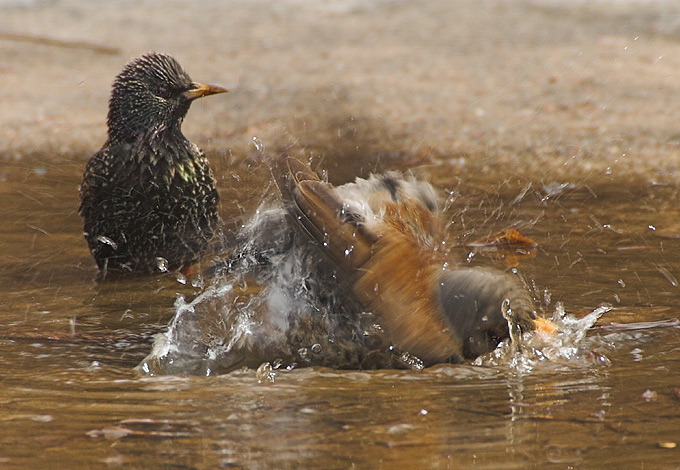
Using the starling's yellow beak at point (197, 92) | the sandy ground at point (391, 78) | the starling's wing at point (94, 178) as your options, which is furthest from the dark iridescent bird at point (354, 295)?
the sandy ground at point (391, 78)

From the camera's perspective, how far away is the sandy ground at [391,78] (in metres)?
7.98

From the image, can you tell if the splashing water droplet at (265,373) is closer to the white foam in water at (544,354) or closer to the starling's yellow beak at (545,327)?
the white foam in water at (544,354)

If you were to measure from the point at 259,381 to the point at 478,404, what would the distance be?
887 millimetres

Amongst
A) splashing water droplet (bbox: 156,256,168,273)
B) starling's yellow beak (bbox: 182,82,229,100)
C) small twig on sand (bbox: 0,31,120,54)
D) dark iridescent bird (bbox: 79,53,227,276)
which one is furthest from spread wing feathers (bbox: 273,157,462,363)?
small twig on sand (bbox: 0,31,120,54)

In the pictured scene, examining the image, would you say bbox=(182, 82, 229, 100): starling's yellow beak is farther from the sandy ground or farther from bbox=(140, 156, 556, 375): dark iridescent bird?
the sandy ground

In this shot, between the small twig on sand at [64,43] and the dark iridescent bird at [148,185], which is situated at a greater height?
the small twig on sand at [64,43]

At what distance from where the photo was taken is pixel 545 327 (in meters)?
4.05

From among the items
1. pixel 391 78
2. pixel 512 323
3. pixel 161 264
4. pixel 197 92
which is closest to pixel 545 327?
pixel 512 323

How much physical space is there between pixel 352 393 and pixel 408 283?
0.53 meters

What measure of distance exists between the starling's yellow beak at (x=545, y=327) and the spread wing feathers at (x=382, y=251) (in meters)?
0.35

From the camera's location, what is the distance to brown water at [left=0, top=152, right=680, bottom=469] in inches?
122

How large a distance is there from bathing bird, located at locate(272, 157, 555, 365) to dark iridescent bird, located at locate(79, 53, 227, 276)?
1.51m

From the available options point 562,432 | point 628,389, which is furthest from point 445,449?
point 628,389

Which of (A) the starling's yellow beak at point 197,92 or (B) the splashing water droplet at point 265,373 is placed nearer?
(B) the splashing water droplet at point 265,373
